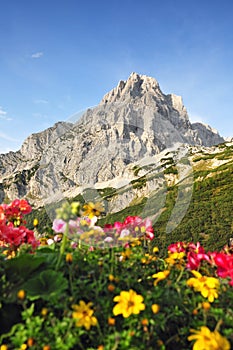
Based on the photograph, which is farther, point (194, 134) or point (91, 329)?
point (194, 134)

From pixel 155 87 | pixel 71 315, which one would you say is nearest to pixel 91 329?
pixel 71 315

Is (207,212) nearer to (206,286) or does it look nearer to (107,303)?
(206,286)

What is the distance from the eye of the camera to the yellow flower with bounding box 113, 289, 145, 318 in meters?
1.74

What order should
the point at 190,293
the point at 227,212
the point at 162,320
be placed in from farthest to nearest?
the point at 227,212 → the point at 190,293 → the point at 162,320

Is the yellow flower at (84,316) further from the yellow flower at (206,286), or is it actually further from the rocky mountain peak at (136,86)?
the rocky mountain peak at (136,86)

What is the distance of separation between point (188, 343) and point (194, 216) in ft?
184

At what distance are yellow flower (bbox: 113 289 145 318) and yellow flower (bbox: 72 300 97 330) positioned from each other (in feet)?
0.44

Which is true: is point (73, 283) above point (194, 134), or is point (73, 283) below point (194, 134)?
below

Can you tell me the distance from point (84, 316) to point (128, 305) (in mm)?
248

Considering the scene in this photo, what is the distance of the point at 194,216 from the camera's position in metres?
56.1

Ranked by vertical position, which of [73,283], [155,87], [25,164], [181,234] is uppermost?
[155,87]

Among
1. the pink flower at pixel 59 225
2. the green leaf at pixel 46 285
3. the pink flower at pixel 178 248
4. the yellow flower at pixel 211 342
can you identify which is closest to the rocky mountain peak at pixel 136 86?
the pink flower at pixel 178 248

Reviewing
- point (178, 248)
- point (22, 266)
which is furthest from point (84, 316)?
point (178, 248)

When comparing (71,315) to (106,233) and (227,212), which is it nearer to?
(106,233)
